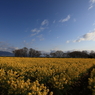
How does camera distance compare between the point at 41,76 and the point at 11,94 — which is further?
the point at 41,76

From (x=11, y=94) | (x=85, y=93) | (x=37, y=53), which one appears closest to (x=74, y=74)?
(x=85, y=93)

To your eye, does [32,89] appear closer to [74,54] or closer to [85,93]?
[85,93]

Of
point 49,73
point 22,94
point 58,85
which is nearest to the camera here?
point 22,94

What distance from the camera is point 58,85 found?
3508 mm

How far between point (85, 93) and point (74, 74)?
3.60ft

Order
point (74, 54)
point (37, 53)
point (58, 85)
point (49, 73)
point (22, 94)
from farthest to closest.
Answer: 1. point (37, 53)
2. point (74, 54)
3. point (49, 73)
4. point (58, 85)
5. point (22, 94)

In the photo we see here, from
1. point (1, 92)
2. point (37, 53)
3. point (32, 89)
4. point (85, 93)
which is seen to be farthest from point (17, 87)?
point (37, 53)

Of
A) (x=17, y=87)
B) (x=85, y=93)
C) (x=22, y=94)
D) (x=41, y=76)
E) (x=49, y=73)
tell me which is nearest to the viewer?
(x=22, y=94)

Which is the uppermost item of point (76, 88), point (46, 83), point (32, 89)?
point (32, 89)

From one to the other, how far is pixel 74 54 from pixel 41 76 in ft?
213

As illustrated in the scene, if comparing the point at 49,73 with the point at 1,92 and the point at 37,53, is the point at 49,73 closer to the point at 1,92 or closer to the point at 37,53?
the point at 1,92

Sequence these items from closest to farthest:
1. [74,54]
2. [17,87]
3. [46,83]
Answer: [17,87] < [46,83] < [74,54]

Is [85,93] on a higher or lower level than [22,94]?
lower

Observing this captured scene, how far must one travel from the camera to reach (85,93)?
4000 mm
